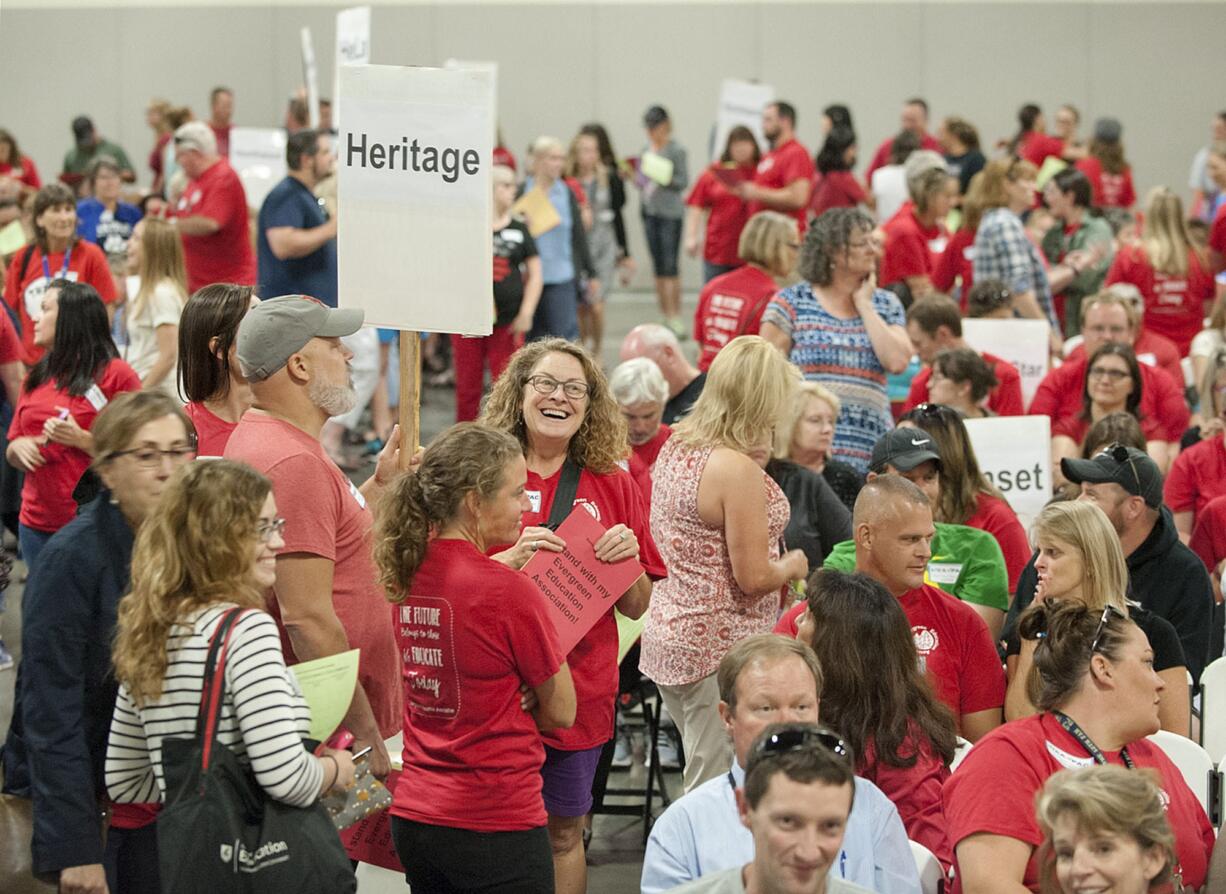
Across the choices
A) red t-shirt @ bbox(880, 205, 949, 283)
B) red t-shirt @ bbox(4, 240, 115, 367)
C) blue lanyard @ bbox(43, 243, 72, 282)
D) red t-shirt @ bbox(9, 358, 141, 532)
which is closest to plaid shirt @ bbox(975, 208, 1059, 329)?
red t-shirt @ bbox(880, 205, 949, 283)

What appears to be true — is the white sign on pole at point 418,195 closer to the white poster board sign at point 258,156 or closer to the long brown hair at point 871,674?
the long brown hair at point 871,674

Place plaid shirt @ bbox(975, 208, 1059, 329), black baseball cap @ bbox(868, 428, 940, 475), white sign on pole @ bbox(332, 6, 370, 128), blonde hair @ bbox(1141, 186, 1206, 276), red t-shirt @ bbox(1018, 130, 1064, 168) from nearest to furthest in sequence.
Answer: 1. black baseball cap @ bbox(868, 428, 940, 475)
2. white sign on pole @ bbox(332, 6, 370, 128)
3. plaid shirt @ bbox(975, 208, 1059, 329)
4. blonde hair @ bbox(1141, 186, 1206, 276)
5. red t-shirt @ bbox(1018, 130, 1064, 168)

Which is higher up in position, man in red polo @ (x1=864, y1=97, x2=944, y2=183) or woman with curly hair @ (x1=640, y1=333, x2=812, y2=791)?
man in red polo @ (x1=864, y1=97, x2=944, y2=183)

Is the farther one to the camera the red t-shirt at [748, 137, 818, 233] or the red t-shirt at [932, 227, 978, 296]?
the red t-shirt at [748, 137, 818, 233]

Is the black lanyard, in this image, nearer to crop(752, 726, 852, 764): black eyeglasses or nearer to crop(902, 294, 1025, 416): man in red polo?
crop(752, 726, 852, 764): black eyeglasses

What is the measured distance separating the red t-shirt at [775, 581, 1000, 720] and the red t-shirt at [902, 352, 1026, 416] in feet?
8.99

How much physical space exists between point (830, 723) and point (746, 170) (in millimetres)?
8559

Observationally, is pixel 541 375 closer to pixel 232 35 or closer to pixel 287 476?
pixel 287 476

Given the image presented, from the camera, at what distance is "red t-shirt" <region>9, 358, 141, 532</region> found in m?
5.56

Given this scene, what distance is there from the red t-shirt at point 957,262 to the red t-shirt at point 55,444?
17.4 ft

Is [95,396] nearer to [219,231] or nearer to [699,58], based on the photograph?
[219,231]

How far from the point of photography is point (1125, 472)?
4738 mm

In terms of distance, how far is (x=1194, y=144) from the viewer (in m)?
17.8

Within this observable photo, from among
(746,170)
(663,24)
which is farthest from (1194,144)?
(746,170)
